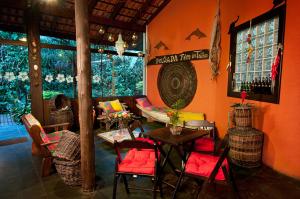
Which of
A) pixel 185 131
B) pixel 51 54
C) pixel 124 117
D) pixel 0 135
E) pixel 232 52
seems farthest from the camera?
pixel 51 54

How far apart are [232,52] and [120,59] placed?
3.90 m

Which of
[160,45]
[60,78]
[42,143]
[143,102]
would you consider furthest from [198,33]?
[42,143]

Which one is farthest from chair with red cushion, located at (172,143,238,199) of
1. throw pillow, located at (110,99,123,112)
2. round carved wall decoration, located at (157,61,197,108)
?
throw pillow, located at (110,99,123,112)

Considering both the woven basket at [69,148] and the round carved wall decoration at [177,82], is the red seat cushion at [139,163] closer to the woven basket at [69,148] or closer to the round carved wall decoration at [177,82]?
the woven basket at [69,148]

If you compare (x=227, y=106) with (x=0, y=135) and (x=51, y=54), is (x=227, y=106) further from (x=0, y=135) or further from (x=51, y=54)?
(x=0, y=135)

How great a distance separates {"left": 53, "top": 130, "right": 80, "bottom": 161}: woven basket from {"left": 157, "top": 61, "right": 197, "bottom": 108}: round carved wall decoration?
3.41m

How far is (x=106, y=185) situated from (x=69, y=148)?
710mm

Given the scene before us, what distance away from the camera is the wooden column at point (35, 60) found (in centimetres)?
480

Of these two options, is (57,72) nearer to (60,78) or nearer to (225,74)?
(60,78)

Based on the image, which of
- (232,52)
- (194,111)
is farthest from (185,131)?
(194,111)

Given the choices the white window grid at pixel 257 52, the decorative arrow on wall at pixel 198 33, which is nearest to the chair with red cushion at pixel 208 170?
the white window grid at pixel 257 52

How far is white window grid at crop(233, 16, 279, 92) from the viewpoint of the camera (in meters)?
3.02

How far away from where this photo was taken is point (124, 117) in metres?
4.18

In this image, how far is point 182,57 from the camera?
5.40 m
